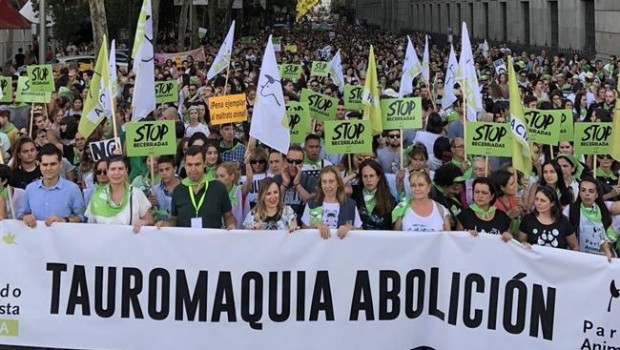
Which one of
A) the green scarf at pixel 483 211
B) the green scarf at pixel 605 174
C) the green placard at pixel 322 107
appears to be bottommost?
the green scarf at pixel 483 211

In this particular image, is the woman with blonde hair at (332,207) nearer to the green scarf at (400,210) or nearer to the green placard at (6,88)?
the green scarf at (400,210)

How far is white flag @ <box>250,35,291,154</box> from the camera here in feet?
25.7

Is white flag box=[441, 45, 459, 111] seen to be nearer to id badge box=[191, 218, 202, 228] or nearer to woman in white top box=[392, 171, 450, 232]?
woman in white top box=[392, 171, 450, 232]

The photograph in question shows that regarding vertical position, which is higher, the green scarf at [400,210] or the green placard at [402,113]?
the green placard at [402,113]

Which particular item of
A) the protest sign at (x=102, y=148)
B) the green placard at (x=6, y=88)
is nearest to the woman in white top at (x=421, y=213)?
the protest sign at (x=102, y=148)

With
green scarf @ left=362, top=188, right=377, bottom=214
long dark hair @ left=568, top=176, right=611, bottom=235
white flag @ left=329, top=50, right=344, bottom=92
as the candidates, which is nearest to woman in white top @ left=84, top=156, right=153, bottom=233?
green scarf @ left=362, top=188, right=377, bottom=214

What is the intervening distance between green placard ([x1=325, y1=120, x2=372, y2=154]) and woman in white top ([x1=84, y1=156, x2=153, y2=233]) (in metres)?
→ 2.19

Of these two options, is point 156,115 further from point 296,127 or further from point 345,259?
point 345,259

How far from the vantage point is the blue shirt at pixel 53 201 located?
22.3 ft

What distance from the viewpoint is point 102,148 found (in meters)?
8.71

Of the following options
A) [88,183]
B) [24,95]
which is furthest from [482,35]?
[88,183]

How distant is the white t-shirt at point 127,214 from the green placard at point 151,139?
3.74 ft

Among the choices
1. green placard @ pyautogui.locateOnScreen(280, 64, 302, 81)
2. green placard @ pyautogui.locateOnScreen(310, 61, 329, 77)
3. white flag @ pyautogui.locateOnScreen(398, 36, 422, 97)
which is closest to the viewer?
white flag @ pyautogui.locateOnScreen(398, 36, 422, 97)

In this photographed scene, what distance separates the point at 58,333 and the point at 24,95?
6.81 meters
